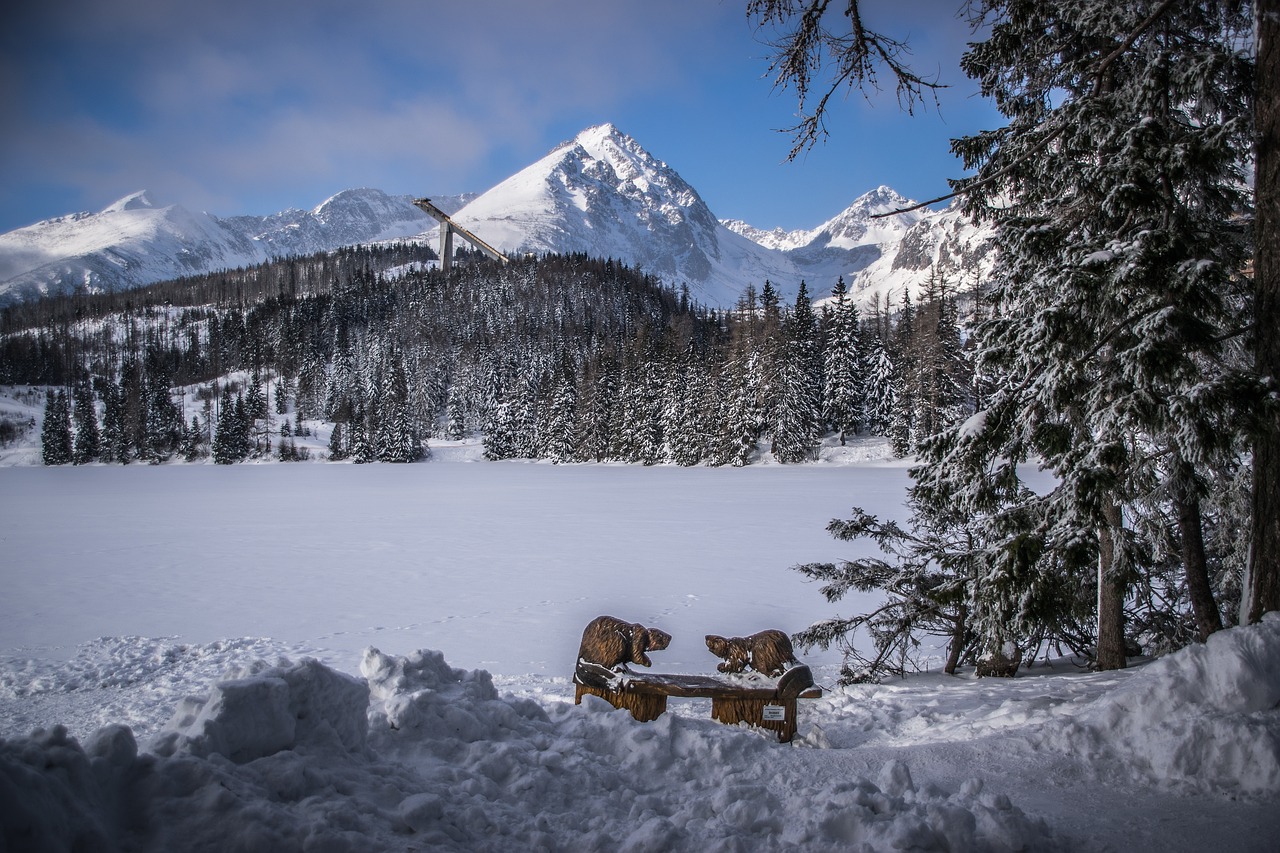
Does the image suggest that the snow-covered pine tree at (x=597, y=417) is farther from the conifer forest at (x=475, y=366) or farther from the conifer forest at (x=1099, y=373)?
the conifer forest at (x=1099, y=373)

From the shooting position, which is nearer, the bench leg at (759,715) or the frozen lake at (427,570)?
the bench leg at (759,715)

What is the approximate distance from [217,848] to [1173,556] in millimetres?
8152

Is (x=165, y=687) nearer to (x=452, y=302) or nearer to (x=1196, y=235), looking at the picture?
(x=1196, y=235)

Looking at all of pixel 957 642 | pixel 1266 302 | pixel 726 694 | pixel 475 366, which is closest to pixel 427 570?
pixel 726 694

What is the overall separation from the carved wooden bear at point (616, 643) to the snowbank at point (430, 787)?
42.7 inches

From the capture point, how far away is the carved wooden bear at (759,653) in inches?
195

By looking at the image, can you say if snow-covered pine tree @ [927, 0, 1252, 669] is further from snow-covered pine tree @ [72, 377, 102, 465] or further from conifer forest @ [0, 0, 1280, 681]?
snow-covered pine tree @ [72, 377, 102, 465]

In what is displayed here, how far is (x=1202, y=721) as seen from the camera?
3.18 meters

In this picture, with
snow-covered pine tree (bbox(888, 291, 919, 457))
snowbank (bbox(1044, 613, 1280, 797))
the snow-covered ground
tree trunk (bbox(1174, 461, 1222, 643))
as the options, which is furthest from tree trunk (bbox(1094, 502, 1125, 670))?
snow-covered pine tree (bbox(888, 291, 919, 457))

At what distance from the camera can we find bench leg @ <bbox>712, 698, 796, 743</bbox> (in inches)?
180

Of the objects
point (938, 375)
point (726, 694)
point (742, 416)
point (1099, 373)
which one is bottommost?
point (726, 694)

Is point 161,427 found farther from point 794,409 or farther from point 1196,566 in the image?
point 1196,566

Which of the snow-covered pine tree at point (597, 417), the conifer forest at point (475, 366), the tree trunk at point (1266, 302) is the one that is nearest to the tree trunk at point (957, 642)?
the conifer forest at point (475, 366)

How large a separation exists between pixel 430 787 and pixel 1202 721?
3806 millimetres
